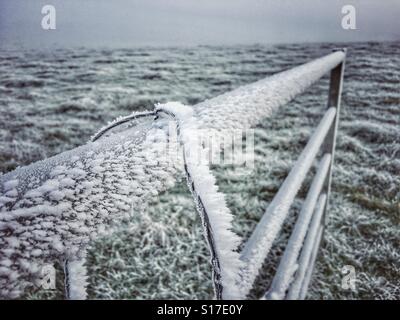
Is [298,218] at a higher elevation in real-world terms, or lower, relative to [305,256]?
higher

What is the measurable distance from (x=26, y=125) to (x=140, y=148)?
4728 millimetres

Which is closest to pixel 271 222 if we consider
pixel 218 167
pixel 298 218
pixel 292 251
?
pixel 292 251

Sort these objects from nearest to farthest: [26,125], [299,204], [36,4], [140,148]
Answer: [140,148]
[299,204]
[26,125]
[36,4]

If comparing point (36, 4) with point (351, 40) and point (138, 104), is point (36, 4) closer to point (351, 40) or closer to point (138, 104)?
point (138, 104)

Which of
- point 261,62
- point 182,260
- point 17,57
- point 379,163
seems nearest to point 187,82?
point 261,62

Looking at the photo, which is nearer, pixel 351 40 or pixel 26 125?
pixel 26 125

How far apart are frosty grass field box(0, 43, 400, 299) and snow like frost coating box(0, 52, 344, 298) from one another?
0.74 metres

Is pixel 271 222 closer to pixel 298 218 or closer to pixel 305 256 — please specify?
pixel 298 218

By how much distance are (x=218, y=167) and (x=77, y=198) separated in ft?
10.2

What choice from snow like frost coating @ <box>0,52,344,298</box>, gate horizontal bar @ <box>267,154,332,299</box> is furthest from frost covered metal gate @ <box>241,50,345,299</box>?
snow like frost coating @ <box>0,52,344,298</box>

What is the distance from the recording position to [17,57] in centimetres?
802

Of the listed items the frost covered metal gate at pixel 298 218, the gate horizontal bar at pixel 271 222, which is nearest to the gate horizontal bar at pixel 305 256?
the frost covered metal gate at pixel 298 218

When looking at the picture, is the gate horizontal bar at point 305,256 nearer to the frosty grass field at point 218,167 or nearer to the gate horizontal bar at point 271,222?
the gate horizontal bar at point 271,222

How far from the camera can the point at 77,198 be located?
336mm
